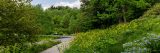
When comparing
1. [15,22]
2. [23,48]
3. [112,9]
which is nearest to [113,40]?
[15,22]

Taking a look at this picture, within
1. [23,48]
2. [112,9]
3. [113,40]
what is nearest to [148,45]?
[113,40]

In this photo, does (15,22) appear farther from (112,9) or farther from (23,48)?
(112,9)

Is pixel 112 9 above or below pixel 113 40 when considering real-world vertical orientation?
below

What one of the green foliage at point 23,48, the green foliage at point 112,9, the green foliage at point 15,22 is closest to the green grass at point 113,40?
the green foliage at point 15,22

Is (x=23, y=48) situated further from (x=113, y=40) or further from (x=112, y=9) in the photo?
(x=112, y=9)

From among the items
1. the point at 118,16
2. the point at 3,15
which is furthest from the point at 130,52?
the point at 118,16

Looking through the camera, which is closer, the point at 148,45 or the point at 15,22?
the point at 148,45

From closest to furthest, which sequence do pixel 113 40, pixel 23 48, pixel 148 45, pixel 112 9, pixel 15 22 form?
pixel 148 45
pixel 113 40
pixel 15 22
pixel 23 48
pixel 112 9

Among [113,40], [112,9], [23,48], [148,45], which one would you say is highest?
[148,45]

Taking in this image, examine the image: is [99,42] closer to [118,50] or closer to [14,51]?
[118,50]

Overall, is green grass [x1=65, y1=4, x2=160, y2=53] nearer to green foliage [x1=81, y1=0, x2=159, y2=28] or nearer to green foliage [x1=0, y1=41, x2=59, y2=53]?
green foliage [x1=0, y1=41, x2=59, y2=53]

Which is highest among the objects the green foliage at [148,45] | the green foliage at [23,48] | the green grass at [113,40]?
the green foliage at [148,45]

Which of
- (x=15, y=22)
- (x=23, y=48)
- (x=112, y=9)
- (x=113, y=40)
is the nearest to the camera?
(x=113, y=40)

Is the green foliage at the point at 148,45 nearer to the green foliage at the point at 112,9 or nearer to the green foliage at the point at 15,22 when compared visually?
the green foliage at the point at 15,22
